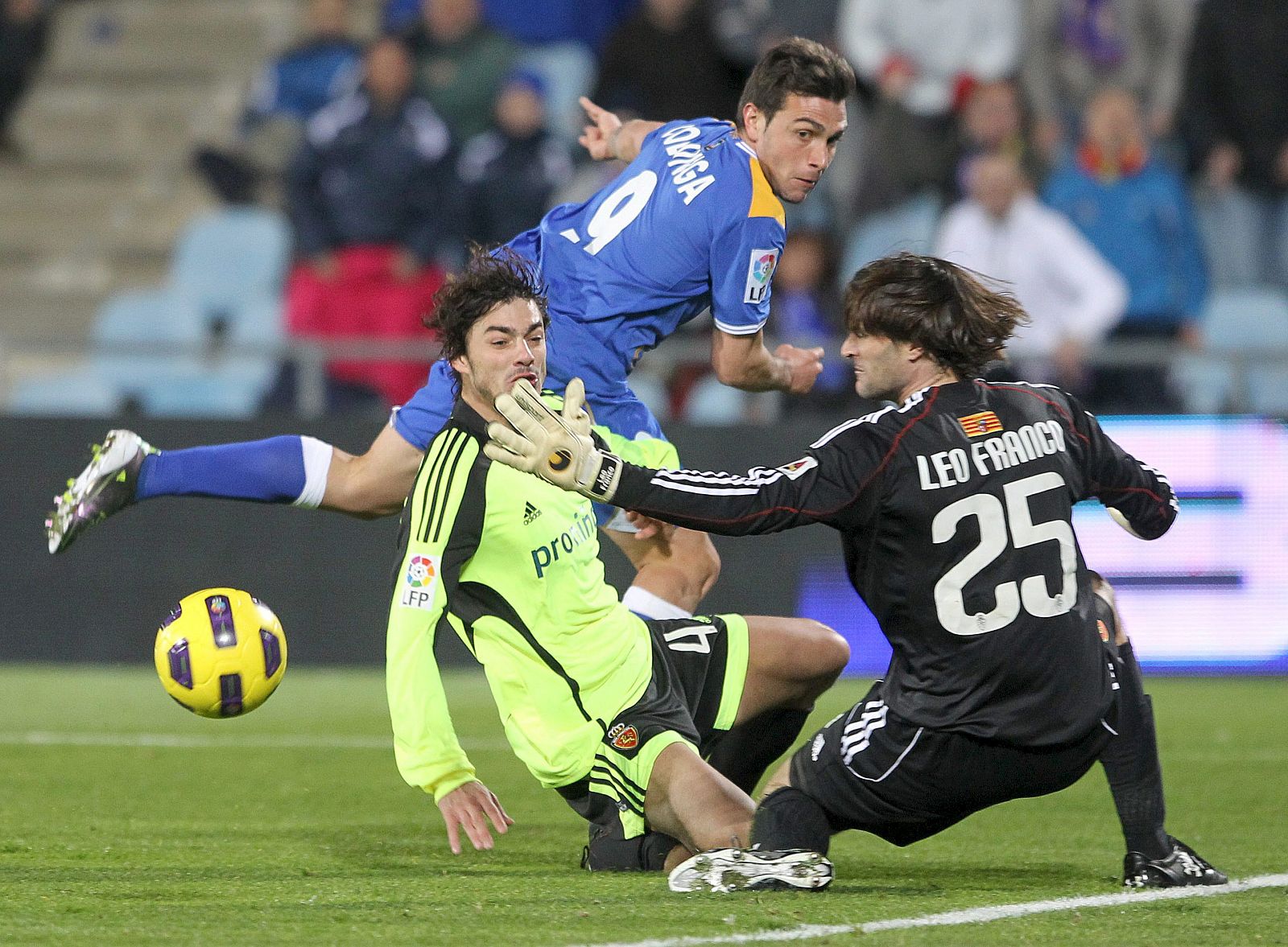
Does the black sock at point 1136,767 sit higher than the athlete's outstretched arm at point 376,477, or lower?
lower

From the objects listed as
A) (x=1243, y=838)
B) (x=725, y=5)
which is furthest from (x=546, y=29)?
(x=1243, y=838)

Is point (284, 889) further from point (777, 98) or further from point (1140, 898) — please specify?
point (777, 98)

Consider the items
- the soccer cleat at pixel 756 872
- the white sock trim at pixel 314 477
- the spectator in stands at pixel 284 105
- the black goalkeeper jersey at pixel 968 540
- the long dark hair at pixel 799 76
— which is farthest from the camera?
the spectator in stands at pixel 284 105

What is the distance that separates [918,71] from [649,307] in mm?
6976

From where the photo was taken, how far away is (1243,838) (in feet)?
18.4

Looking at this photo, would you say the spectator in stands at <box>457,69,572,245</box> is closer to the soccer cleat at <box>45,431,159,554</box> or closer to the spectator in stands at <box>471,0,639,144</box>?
the spectator in stands at <box>471,0,639,144</box>

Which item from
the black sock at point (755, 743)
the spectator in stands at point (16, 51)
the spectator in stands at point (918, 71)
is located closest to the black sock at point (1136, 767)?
the black sock at point (755, 743)

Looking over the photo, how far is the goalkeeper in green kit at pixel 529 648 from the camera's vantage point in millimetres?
4855

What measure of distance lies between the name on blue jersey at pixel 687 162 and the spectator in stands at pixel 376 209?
617 cm

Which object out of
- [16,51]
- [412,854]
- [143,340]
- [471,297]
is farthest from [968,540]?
[16,51]

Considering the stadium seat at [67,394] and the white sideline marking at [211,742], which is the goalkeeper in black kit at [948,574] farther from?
the stadium seat at [67,394]

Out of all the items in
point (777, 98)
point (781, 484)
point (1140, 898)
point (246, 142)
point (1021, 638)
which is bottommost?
point (1140, 898)

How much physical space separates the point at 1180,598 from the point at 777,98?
17.6 ft

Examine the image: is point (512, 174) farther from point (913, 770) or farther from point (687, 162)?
point (913, 770)
